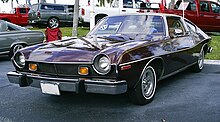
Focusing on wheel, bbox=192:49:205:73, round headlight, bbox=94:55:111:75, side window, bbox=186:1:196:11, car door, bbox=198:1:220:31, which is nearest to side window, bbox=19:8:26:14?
side window, bbox=186:1:196:11

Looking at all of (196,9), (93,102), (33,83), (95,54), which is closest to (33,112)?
(33,83)

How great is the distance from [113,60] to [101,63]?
0.60 ft

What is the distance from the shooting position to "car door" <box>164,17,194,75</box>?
17.4 ft

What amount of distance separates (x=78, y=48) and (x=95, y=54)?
→ 0.42 m

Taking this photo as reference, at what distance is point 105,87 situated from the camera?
3916 mm

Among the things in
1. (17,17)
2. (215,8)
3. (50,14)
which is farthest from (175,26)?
(17,17)

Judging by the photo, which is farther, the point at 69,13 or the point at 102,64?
the point at 69,13

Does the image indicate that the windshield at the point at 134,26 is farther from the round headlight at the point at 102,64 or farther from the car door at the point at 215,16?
the car door at the point at 215,16

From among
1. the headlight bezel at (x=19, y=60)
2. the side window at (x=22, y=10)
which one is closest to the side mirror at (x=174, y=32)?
the headlight bezel at (x=19, y=60)

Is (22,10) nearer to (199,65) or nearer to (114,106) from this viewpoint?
(199,65)

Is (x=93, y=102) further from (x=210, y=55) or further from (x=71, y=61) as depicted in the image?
(x=210, y=55)

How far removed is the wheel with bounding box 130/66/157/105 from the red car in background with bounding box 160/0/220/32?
9.87 meters

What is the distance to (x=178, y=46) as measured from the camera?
18.4 ft

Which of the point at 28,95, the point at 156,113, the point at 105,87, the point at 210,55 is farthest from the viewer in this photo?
the point at 210,55
